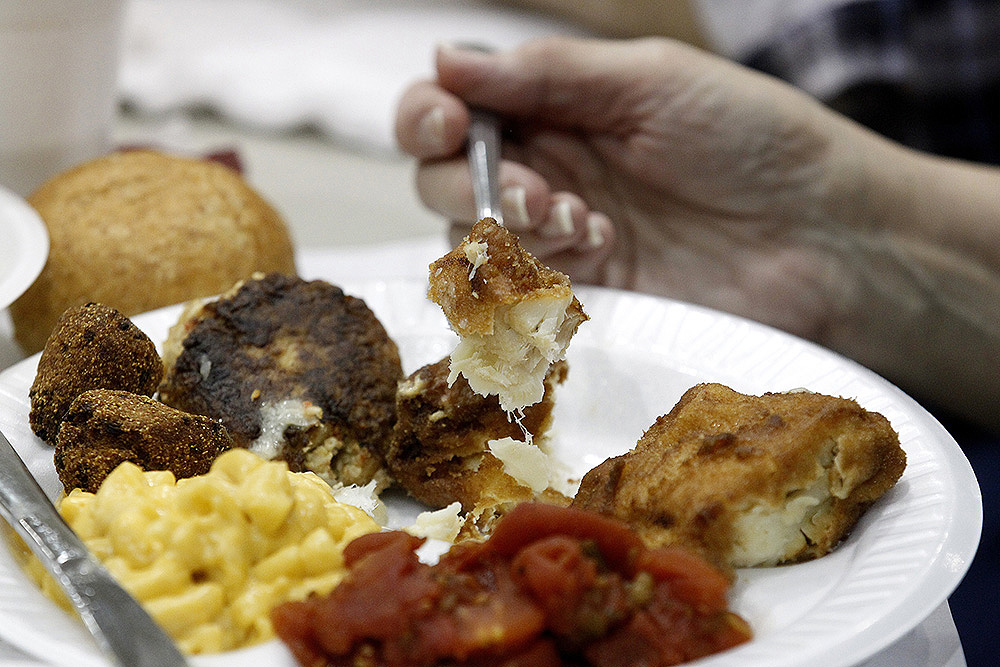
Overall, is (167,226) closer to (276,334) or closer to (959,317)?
(276,334)

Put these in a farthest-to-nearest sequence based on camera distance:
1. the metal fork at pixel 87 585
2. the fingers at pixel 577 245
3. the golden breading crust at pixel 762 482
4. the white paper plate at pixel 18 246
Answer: the fingers at pixel 577 245
the white paper plate at pixel 18 246
the golden breading crust at pixel 762 482
the metal fork at pixel 87 585

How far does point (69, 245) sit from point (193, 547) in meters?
1.16

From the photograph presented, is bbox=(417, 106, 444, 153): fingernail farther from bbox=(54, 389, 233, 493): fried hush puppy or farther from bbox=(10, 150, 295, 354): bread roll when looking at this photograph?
bbox=(54, 389, 233, 493): fried hush puppy

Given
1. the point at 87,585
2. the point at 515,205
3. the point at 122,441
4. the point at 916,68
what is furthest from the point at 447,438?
the point at 916,68

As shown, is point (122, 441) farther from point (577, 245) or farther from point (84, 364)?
point (577, 245)

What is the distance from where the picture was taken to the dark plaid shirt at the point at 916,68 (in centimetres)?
324

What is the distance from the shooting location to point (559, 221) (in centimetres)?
229

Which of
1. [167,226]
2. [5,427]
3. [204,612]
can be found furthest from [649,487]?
[167,226]

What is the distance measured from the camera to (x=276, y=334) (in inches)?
64.4

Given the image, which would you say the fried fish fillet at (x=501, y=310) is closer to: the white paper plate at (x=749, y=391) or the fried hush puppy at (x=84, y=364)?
the white paper plate at (x=749, y=391)

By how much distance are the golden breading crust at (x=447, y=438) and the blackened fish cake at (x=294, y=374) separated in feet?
0.18

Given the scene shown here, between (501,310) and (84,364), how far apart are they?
636mm

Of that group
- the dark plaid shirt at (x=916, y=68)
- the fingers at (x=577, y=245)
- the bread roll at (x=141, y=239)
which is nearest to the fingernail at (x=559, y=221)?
the fingers at (x=577, y=245)

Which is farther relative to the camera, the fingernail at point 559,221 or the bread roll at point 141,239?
the fingernail at point 559,221
